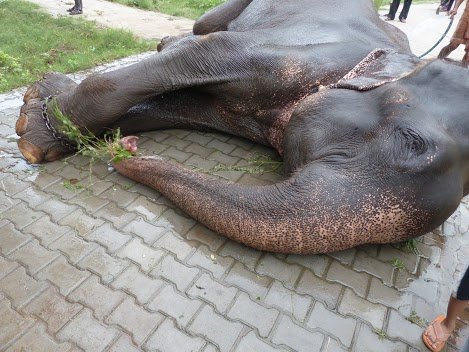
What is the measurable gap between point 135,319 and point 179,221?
786 mm

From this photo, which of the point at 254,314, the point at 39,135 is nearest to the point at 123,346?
the point at 254,314

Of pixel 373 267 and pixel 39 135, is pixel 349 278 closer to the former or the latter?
pixel 373 267

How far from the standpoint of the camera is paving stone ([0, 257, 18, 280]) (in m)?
2.36

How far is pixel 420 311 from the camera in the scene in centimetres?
238

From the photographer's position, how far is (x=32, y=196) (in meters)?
2.97

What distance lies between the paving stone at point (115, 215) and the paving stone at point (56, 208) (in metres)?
0.20

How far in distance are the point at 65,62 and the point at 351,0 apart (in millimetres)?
3497

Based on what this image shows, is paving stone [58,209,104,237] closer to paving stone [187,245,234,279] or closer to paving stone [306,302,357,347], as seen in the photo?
paving stone [187,245,234,279]

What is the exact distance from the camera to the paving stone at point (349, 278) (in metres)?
2.48

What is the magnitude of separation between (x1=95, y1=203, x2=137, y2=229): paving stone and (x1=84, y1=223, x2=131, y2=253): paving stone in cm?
6

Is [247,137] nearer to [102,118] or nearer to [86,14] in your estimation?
[102,118]

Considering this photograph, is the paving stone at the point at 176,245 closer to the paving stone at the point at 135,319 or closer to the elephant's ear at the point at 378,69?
the paving stone at the point at 135,319

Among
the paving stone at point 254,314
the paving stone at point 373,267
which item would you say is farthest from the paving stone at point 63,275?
the paving stone at point 373,267

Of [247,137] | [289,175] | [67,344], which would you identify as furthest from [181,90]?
[67,344]
